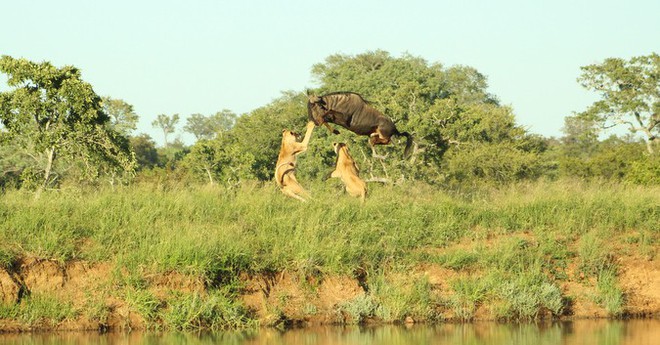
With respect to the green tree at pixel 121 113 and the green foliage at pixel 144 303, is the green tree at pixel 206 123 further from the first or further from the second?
the green foliage at pixel 144 303

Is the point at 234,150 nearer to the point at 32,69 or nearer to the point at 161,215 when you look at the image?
the point at 32,69

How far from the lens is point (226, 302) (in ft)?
45.7

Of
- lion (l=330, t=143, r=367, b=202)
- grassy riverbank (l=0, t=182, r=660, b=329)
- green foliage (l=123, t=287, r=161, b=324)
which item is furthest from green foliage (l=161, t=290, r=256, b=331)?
lion (l=330, t=143, r=367, b=202)

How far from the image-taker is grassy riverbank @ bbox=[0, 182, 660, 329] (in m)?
13.9

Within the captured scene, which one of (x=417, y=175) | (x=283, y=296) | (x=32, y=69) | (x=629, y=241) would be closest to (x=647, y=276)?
(x=629, y=241)

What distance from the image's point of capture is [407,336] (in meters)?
13.3

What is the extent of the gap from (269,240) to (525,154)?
74.8 ft

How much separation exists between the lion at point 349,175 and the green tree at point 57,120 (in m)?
6.80

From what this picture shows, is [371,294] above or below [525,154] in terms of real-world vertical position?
below

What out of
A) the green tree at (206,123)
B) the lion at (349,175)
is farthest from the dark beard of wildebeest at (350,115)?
the green tree at (206,123)

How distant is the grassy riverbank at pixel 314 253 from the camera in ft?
45.6

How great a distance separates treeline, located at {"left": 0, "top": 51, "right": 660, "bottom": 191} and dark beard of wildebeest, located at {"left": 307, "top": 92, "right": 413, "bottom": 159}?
7.34ft

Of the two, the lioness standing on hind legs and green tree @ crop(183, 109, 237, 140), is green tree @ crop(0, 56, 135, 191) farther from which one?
green tree @ crop(183, 109, 237, 140)

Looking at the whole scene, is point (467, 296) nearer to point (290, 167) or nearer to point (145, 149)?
point (290, 167)
